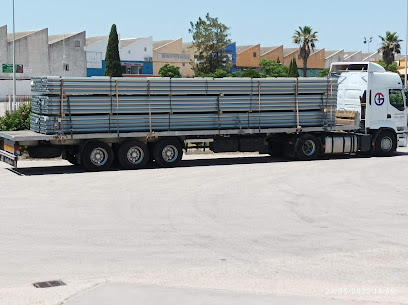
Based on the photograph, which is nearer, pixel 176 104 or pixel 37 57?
pixel 176 104

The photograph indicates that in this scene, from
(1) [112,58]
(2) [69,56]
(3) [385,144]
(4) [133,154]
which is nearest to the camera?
(4) [133,154]

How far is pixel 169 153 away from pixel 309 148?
215 inches

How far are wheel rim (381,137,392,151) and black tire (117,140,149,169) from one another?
9.35 meters

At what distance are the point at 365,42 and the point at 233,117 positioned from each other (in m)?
91.4

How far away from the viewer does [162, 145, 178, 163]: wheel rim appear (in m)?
20.9

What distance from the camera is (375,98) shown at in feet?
79.2

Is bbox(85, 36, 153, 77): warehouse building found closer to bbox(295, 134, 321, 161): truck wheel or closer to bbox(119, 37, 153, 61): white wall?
bbox(119, 37, 153, 61): white wall

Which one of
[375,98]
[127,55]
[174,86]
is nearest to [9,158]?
[174,86]

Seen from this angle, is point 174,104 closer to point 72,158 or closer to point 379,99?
point 72,158

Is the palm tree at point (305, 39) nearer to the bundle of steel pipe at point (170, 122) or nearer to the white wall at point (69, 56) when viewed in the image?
the white wall at point (69, 56)

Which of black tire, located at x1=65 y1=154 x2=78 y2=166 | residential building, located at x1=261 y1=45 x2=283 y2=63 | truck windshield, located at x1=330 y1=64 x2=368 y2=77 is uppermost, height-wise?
residential building, located at x1=261 y1=45 x2=283 y2=63

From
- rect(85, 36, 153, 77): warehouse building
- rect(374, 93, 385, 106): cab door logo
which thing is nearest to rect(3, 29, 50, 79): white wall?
rect(85, 36, 153, 77): warehouse building

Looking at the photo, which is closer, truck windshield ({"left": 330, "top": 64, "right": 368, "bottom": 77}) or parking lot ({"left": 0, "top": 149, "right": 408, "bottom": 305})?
parking lot ({"left": 0, "top": 149, "right": 408, "bottom": 305})

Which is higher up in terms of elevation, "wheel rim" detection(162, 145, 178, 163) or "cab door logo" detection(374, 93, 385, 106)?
"cab door logo" detection(374, 93, 385, 106)
